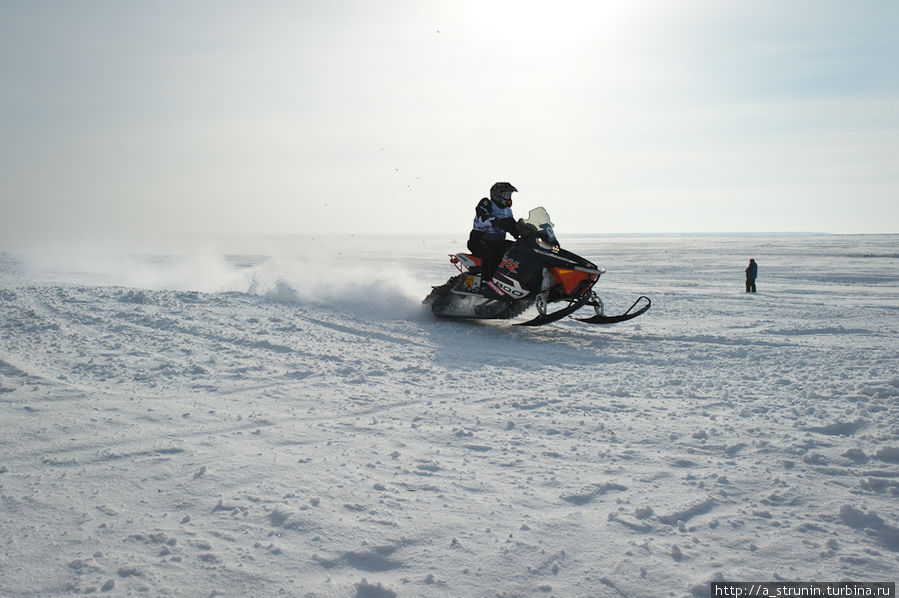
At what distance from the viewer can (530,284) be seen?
9.23 metres

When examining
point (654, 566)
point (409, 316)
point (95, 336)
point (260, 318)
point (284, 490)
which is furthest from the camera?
point (409, 316)

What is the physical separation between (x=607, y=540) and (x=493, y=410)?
2.24 metres

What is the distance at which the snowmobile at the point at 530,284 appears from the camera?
29.1 feet

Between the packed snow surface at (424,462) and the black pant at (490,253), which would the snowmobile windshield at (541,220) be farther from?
the packed snow surface at (424,462)

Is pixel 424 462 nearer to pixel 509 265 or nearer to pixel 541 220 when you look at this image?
pixel 509 265

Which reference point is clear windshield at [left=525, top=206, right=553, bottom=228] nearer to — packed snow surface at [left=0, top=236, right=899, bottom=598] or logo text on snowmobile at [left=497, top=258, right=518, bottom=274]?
logo text on snowmobile at [left=497, top=258, right=518, bottom=274]

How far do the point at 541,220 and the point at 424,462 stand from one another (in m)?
6.35

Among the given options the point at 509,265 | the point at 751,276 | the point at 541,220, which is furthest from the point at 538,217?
the point at 751,276

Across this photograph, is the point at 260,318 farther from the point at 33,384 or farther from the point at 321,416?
the point at 321,416

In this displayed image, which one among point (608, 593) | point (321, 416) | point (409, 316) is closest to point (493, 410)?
point (321, 416)

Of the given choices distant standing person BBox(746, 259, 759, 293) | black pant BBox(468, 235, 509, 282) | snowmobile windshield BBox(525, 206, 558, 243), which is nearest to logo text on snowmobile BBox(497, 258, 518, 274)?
black pant BBox(468, 235, 509, 282)

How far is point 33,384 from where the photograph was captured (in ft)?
16.9

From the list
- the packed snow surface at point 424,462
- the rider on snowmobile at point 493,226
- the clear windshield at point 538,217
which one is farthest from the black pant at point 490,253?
the packed snow surface at point 424,462

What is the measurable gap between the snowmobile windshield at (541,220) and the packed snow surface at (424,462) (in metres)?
2.17
